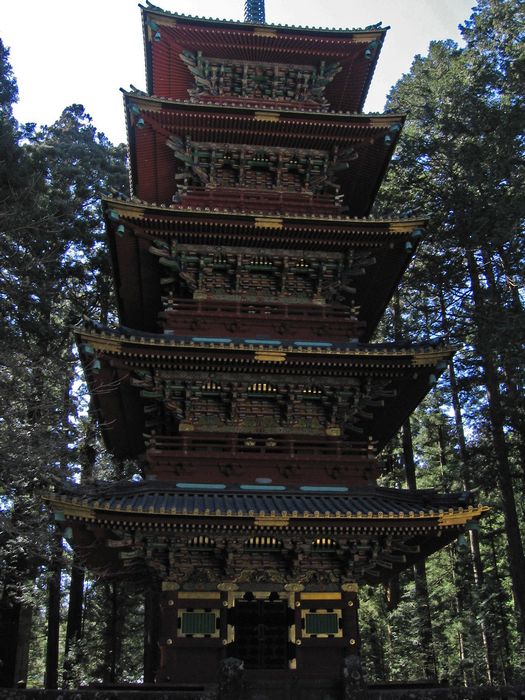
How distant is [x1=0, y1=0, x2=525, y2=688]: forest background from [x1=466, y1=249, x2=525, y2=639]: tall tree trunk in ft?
0.19

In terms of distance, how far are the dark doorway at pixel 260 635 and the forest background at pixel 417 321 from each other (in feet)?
21.8

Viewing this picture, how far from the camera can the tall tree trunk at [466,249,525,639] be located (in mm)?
18062

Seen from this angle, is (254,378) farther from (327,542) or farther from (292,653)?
(292,653)

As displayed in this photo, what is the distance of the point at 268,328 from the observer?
592 inches

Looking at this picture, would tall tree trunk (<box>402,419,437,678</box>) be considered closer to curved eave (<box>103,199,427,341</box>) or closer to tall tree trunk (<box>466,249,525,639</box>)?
tall tree trunk (<box>466,249,525,639</box>)

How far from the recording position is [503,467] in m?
19.5

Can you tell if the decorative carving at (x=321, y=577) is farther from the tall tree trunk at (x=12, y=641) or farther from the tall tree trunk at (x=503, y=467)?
the tall tree trunk at (x=12, y=641)

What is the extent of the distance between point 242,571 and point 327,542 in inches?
71.2

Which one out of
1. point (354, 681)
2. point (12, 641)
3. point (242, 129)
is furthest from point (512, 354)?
point (12, 641)

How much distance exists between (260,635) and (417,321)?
57.1 ft

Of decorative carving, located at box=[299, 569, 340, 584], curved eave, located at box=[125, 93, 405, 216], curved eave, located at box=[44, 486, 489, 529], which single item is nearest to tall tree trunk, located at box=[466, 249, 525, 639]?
curved eave, located at box=[125, 93, 405, 216]

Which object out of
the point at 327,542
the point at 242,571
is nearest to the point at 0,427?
the point at 242,571

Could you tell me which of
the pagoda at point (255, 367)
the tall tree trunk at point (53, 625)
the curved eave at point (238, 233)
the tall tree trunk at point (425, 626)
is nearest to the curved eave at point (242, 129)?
the pagoda at point (255, 367)

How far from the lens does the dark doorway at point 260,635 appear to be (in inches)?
467
